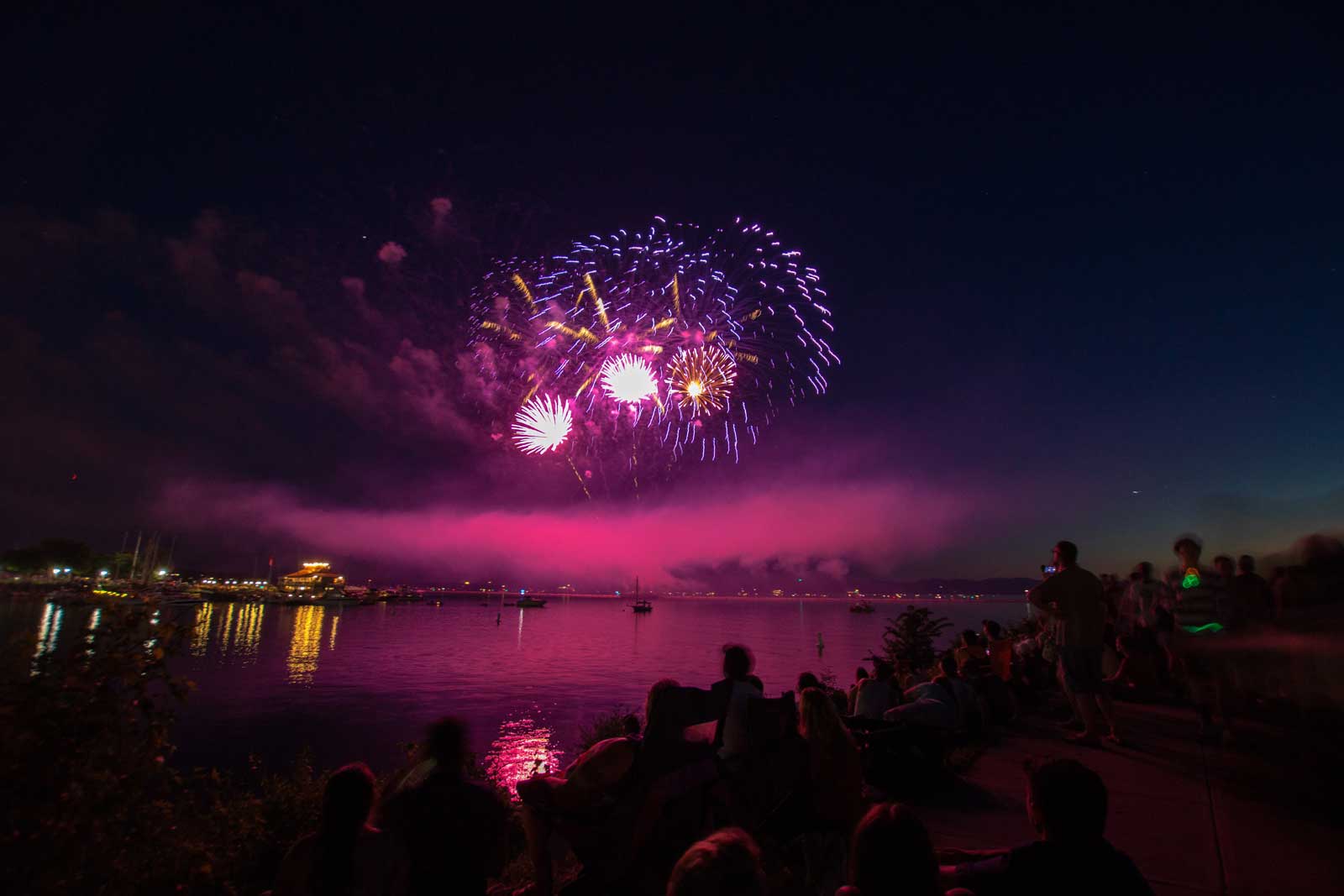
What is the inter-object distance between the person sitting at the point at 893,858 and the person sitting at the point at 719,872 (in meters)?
0.52

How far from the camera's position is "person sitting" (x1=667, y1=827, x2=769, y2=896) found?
2.06 metres

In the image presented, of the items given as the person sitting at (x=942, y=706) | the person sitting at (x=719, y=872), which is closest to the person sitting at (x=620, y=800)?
the person sitting at (x=719, y=872)

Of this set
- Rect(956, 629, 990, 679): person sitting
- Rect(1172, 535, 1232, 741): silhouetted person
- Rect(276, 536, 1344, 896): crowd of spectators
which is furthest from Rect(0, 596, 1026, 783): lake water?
Rect(1172, 535, 1232, 741): silhouetted person

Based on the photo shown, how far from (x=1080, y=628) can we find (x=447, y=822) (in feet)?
23.8

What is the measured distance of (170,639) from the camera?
468 centimetres

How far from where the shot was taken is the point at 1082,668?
7703 mm

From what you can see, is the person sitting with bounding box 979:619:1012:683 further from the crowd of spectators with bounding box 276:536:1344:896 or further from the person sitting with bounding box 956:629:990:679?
the crowd of spectators with bounding box 276:536:1344:896

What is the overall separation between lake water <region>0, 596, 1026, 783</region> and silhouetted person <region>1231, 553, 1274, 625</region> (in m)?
10.5

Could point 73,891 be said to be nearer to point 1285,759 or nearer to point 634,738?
point 634,738

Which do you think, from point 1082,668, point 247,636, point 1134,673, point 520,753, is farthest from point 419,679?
point 247,636

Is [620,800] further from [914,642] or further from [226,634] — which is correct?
[226,634]

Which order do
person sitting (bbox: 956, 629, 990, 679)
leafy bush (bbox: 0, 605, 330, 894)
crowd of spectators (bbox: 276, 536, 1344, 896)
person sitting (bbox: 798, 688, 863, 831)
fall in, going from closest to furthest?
1. crowd of spectators (bbox: 276, 536, 1344, 896)
2. leafy bush (bbox: 0, 605, 330, 894)
3. person sitting (bbox: 798, 688, 863, 831)
4. person sitting (bbox: 956, 629, 990, 679)

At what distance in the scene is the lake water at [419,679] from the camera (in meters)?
24.2

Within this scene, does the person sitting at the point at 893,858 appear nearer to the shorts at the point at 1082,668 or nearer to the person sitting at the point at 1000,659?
the shorts at the point at 1082,668
